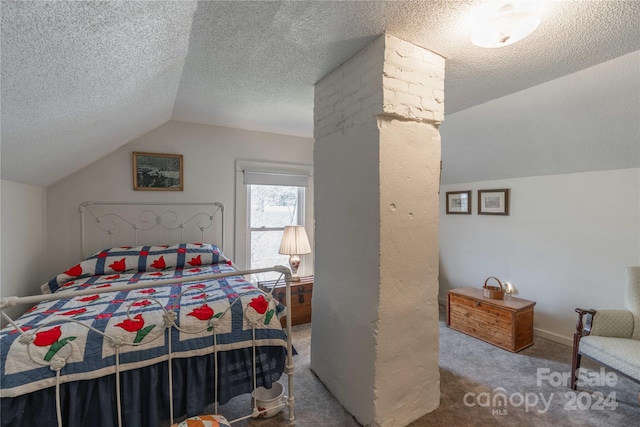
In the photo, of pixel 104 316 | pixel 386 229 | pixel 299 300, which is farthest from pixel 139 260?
pixel 386 229

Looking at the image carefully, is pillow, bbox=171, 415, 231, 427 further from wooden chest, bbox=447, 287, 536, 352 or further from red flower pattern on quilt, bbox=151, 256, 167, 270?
wooden chest, bbox=447, 287, 536, 352

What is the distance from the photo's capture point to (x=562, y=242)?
2.94 meters

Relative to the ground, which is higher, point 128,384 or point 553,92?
point 553,92

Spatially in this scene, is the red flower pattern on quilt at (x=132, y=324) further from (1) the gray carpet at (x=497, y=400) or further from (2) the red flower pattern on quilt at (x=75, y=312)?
(1) the gray carpet at (x=497, y=400)

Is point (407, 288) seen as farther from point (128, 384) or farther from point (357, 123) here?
point (128, 384)

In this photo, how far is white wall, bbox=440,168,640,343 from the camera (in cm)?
259

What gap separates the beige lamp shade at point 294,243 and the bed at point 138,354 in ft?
3.76

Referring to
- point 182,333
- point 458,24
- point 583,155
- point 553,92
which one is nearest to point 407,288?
point 182,333

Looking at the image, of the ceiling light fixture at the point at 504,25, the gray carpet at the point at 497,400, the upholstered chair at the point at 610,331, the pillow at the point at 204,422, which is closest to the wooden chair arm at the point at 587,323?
the upholstered chair at the point at 610,331

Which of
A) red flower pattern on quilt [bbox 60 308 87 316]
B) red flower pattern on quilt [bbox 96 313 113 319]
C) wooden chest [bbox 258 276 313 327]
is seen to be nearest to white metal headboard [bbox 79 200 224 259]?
wooden chest [bbox 258 276 313 327]

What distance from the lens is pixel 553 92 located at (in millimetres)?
2268

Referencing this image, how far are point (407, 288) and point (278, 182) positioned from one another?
243 cm

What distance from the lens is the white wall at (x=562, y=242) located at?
8.50 feet

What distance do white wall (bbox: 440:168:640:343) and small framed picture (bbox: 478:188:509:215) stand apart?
0.20 ft
